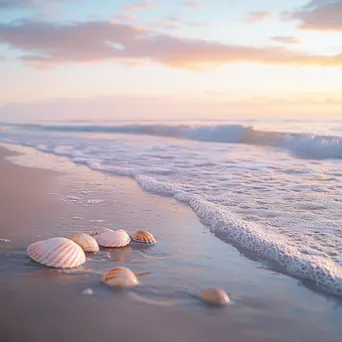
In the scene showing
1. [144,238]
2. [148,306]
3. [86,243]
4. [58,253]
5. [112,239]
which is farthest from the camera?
[144,238]

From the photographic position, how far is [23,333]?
8.45 ft

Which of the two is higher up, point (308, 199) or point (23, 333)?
point (308, 199)

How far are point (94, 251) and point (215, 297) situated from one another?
4.80ft

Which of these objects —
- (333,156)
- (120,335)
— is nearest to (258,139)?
(333,156)

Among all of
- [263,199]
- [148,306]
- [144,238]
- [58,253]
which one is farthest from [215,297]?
[263,199]

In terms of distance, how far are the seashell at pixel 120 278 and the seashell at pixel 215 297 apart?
1.83 ft

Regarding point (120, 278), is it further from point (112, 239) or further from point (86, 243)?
point (112, 239)

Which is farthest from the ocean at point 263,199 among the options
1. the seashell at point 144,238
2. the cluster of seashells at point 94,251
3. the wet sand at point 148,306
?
the cluster of seashells at point 94,251

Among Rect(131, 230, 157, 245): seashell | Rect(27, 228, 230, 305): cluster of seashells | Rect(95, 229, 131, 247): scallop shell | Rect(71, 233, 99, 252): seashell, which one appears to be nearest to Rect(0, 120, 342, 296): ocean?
Rect(131, 230, 157, 245): seashell

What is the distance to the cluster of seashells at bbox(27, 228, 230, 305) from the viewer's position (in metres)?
3.17

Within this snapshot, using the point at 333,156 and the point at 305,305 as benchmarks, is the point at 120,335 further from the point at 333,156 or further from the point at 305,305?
the point at 333,156

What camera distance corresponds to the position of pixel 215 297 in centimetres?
309

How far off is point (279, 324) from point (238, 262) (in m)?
1.19

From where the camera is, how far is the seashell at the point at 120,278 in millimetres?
3326
